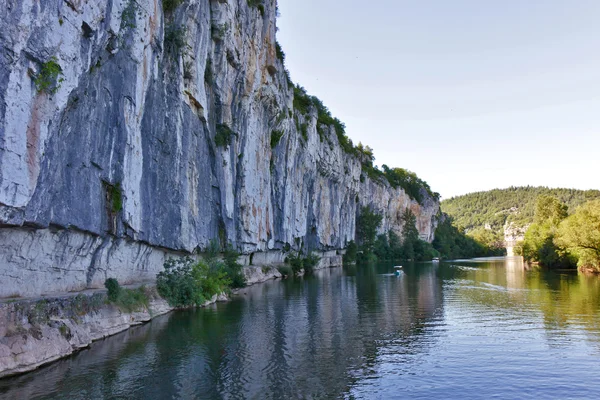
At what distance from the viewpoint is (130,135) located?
25094 mm

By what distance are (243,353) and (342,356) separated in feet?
13.5

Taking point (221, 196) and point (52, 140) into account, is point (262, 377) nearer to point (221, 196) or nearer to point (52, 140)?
point (52, 140)

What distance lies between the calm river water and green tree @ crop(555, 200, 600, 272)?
26.3m

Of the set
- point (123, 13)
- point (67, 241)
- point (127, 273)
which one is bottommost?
point (127, 273)

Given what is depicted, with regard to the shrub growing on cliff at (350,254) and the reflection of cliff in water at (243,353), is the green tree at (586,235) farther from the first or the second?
the shrub growing on cliff at (350,254)

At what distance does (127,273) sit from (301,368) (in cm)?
1414

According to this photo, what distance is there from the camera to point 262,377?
52.5 ft

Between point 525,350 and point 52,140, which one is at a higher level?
point 52,140

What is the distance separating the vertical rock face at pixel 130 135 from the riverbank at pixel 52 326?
1.35 metres

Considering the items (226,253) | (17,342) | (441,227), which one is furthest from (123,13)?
(441,227)

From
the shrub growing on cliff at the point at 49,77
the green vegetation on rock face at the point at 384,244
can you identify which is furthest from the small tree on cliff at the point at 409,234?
the shrub growing on cliff at the point at 49,77

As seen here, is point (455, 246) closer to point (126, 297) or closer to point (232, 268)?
point (232, 268)

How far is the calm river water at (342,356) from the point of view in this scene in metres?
14.6

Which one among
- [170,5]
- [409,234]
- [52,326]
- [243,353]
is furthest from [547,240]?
[52,326]
